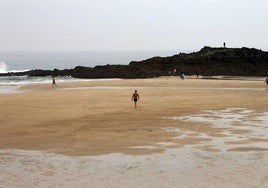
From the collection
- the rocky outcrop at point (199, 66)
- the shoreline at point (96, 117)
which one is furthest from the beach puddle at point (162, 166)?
the rocky outcrop at point (199, 66)

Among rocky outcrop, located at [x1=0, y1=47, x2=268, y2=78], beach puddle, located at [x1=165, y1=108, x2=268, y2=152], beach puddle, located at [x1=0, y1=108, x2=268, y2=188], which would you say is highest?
rocky outcrop, located at [x1=0, y1=47, x2=268, y2=78]

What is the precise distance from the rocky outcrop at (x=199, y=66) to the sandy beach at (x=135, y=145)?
3556cm

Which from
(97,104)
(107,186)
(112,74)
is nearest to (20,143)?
(107,186)

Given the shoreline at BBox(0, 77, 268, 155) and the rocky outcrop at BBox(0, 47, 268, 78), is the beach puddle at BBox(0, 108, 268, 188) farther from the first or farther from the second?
the rocky outcrop at BBox(0, 47, 268, 78)

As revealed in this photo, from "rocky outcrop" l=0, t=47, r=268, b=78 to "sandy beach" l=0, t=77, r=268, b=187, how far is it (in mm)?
35565

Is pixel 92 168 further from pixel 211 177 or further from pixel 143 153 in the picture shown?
pixel 211 177

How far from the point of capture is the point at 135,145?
15.2 metres

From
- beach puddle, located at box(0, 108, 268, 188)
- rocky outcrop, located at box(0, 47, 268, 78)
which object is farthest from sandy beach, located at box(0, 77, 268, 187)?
rocky outcrop, located at box(0, 47, 268, 78)

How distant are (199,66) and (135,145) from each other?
171 ft

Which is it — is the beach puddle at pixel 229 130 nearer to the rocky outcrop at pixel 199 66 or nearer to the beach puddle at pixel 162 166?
the beach puddle at pixel 162 166

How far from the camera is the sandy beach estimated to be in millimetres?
11203

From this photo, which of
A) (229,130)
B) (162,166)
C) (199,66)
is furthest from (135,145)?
(199,66)

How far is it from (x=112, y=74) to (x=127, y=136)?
1962 inches

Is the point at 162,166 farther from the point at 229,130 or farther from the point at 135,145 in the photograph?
the point at 229,130
